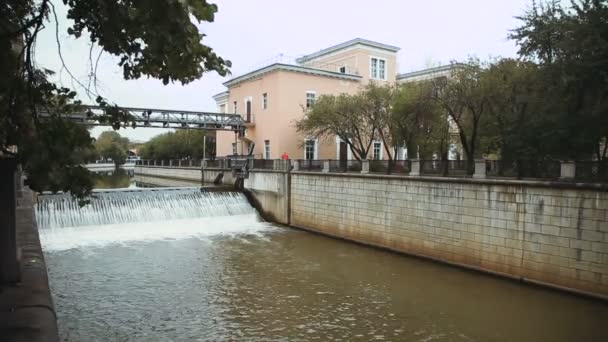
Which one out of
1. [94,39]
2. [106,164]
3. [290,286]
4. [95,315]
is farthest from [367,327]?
[106,164]

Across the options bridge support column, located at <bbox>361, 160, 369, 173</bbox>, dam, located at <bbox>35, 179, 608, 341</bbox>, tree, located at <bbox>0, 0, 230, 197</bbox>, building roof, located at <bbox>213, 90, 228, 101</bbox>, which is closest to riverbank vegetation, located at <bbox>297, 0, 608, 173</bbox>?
bridge support column, located at <bbox>361, 160, 369, 173</bbox>

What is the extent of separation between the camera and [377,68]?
3269 cm

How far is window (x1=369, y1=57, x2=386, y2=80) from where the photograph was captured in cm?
3241

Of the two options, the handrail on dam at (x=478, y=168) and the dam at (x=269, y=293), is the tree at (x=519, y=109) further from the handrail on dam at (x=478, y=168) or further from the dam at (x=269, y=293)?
the dam at (x=269, y=293)

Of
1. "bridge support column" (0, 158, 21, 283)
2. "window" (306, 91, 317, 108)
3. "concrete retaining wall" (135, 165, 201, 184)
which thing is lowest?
"concrete retaining wall" (135, 165, 201, 184)

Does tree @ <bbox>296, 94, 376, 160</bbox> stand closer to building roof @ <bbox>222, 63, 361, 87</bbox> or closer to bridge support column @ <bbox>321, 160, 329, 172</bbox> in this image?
building roof @ <bbox>222, 63, 361, 87</bbox>

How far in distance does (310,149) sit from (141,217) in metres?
13.0

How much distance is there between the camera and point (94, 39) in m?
4.92

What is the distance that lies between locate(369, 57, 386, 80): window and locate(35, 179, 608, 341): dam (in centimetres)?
1767

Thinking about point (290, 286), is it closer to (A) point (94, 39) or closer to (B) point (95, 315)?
(B) point (95, 315)

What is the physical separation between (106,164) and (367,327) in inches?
3511

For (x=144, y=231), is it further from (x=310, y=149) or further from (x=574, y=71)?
(x=574, y=71)

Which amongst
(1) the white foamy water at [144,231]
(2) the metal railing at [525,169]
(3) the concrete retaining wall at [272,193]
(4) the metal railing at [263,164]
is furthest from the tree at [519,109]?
(4) the metal railing at [263,164]

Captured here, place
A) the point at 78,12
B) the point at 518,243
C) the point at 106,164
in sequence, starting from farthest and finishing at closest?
1. the point at 106,164
2. the point at 518,243
3. the point at 78,12
